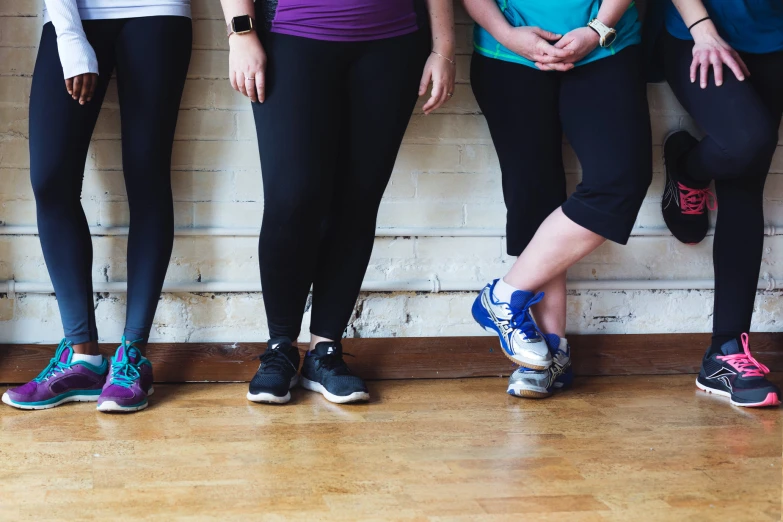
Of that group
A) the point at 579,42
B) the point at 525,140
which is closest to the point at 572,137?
the point at 525,140

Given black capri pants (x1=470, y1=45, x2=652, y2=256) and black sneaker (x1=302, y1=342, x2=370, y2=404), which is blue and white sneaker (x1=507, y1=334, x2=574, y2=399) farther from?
black sneaker (x1=302, y1=342, x2=370, y2=404)

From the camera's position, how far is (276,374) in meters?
1.91

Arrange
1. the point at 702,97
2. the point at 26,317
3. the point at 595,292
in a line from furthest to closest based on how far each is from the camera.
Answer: the point at 595,292
the point at 26,317
the point at 702,97

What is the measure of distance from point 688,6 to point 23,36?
1.65 meters

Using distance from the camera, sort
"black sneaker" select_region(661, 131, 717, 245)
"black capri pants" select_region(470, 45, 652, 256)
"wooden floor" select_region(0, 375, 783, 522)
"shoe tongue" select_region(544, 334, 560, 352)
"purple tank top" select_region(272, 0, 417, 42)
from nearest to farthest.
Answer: "wooden floor" select_region(0, 375, 783, 522) < "purple tank top" select_region(272, 0, 417, 42) < "black capri pants" select_region(470, 45, 652, 256) < "shoe tongue" select_region(544, 334, 560, 352) < "black sneaker" select_region(661, 131, 717, 245)

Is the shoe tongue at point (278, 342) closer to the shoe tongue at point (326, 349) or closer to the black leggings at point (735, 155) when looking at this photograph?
the shoe tongue at point (326, 349)

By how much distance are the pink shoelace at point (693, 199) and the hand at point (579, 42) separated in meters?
0.56

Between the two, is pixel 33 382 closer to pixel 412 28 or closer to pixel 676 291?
pixel 412 28

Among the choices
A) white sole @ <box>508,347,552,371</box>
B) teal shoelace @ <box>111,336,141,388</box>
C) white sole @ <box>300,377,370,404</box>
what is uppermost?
teal shoelace @ <box>111,336,141,388</box>

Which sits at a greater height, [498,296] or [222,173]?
[222,173]

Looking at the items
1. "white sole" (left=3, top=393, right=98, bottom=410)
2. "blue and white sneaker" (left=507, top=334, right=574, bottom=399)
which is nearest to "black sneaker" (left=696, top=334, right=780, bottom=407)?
"blue and white sneaker" (left=507, top=334, right=574, bottom=399)

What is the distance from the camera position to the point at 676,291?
2.37 m

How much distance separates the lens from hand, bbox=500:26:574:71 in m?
1.90

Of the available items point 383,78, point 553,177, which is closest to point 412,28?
point 383,78
